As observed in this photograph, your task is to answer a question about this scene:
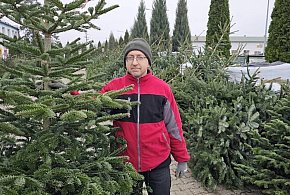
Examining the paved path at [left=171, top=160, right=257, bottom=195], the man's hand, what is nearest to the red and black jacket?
the man's hand

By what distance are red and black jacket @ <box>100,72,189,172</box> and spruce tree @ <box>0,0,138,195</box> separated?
0.31m

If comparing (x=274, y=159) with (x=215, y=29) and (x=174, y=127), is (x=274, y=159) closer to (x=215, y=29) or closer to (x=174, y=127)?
(x=174, y=127)

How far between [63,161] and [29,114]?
47 cm

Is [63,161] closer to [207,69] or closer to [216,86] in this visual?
[216,86]

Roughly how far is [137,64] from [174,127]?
567 millimetres

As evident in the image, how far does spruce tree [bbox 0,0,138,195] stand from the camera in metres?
1.65

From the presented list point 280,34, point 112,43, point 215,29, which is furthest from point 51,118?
point 112,43

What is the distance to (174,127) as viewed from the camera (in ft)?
8.03

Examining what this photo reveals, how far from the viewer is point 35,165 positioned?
1.81 metres

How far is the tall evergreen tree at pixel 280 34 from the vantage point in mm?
9156

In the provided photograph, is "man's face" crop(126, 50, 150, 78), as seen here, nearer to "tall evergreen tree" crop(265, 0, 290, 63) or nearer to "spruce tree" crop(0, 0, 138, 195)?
"spruce tree" crop(0, 0, 138, 195)

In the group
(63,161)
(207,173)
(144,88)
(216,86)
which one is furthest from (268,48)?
(63,161)

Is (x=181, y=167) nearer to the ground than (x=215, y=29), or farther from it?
nearer to the ground

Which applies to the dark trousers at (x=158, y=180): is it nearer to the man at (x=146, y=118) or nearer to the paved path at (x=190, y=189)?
the man at (x=146, y=118)
